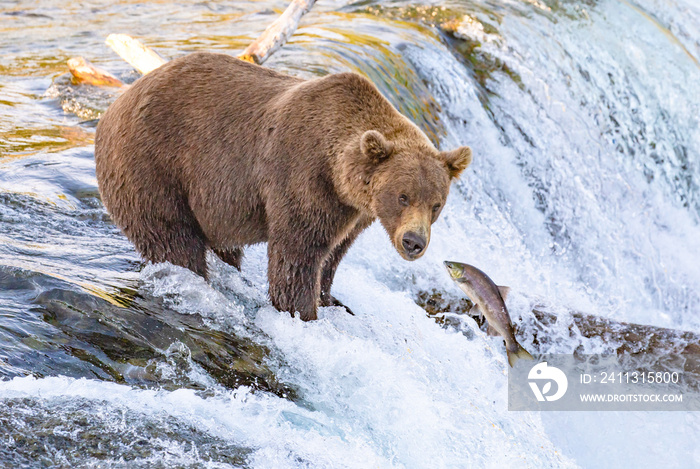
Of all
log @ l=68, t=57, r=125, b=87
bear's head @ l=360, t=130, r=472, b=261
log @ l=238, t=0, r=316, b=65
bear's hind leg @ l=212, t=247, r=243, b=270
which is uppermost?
Result: bear's head @ l=360, t=130, r=472, b=261

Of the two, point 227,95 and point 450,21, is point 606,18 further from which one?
point 227,95

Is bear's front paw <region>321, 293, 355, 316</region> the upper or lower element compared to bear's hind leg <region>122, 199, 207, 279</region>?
lower

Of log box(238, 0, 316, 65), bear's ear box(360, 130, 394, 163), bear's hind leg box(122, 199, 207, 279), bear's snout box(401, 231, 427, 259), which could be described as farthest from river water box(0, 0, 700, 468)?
bear's ear box(360, 130, 394, 163)

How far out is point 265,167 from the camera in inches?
183

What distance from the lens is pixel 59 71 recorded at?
10.6 m

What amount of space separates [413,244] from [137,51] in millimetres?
5157

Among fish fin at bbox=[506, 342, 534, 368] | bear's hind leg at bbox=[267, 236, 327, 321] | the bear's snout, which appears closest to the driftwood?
bear's hind leg at bbox=[267, 236, 327, 321]

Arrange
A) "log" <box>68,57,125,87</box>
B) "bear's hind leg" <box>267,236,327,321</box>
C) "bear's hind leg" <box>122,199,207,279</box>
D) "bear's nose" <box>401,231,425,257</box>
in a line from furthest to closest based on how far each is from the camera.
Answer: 1. "log" <box>68,57,125,87</box>
2. "bear's hind leg" <box>122,199,207,279</box>
3. "bear's hind leg" <box>267,236,327,321</box>
4. "bear's nose" <box>401,231,425,257</box>

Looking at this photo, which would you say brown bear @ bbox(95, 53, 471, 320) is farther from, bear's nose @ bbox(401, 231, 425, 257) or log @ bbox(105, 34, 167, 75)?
log @ bbox(105, 34, 167, 75)

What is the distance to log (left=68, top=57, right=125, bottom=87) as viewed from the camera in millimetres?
9289

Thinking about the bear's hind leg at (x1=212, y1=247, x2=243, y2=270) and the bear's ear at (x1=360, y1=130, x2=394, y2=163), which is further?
the bear's hind leg at (x1=212, y1=247, x2=243, y2=270)

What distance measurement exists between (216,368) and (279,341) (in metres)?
0.55

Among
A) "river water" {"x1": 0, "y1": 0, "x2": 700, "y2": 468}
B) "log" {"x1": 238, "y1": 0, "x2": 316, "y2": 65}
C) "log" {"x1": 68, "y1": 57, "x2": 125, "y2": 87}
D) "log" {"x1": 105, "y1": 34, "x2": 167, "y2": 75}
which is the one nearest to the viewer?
"river water" {"x1": 0, "y1": 0, "x2": 700, "y2": 468}

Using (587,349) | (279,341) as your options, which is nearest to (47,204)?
(279,341)
